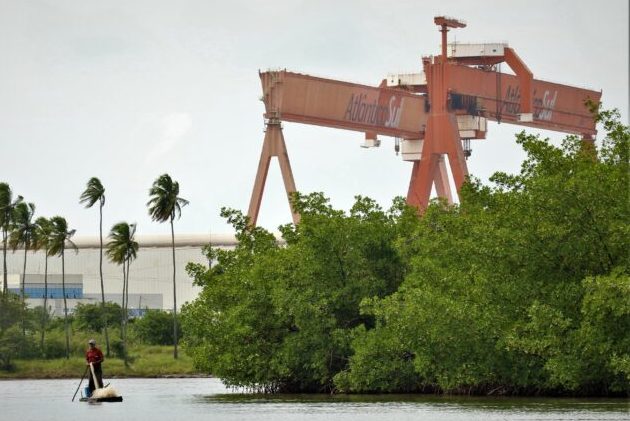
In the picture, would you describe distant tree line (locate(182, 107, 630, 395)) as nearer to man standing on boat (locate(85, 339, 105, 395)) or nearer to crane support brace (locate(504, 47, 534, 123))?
man standing on boat (locate(85, 339, 105, 395))

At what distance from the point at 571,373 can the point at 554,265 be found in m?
3.72

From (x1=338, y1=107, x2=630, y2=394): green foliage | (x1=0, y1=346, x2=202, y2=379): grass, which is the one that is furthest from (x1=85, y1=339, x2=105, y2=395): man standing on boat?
(x1=0, y1=346, x2=202, y2=379): grass

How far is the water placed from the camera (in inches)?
1593

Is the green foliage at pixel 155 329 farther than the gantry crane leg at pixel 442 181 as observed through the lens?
Yes

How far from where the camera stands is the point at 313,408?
45375mm

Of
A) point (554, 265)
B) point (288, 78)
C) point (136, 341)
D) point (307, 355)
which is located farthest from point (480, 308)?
point (136, 341)

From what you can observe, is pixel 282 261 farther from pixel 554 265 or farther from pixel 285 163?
pixel 285 163

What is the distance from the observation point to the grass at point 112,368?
289 feet

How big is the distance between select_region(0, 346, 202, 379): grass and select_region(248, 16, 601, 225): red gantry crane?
1006 cm

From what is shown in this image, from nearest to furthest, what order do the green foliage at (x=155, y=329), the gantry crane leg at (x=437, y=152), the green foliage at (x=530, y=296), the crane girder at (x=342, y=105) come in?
the green foliage at (x=530, y=296) → the crane girder at (x=342, y=105) → the gantry crane leg at (x=437, y=152) → the green foliage at (x=155, y=329)

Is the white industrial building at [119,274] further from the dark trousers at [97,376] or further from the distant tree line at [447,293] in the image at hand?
the dark trousers at [97,376]

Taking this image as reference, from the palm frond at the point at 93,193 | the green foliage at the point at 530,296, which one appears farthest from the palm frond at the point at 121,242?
the green foliage at the point at 530,296

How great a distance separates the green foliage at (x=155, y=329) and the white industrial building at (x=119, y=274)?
2712cm

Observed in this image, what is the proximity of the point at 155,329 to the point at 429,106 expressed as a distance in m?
22.6
